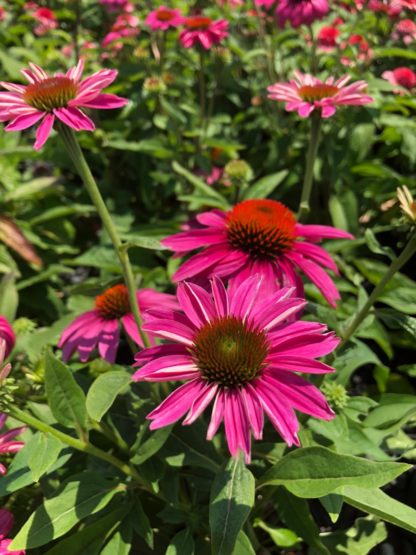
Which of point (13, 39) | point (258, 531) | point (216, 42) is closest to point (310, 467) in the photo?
point (258, 531)

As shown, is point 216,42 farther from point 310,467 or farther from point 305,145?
point 310,467

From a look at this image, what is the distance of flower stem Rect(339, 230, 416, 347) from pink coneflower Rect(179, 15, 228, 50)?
1224 mm

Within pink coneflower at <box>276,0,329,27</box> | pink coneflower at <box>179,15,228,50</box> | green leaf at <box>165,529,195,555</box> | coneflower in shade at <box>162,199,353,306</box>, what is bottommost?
green leaf at <box>165,529,195,555</box>

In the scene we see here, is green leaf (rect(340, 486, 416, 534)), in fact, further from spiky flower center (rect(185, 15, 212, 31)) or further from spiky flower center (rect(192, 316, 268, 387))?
spiky flower center (rect(185, 15, 212, 31))

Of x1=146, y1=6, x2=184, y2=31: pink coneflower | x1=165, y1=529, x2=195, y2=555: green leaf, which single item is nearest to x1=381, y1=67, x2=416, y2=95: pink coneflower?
x1=146, y1=6, x2=184, y2=31: pink coneflower

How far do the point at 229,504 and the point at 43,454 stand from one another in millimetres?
274

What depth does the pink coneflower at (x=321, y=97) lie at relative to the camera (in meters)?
1.15

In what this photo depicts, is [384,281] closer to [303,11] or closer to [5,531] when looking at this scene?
[5,531]

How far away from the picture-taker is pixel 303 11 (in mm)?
1704

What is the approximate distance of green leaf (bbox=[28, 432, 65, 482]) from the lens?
2.56 feet

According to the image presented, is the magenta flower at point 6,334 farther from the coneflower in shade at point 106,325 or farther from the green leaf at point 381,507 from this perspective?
the green leaf at point 381,507

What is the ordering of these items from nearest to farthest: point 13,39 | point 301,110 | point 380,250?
point 380,250 < point 301,110 < point 13,39

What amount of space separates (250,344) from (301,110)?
594 mm

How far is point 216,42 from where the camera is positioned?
74.4 inches
